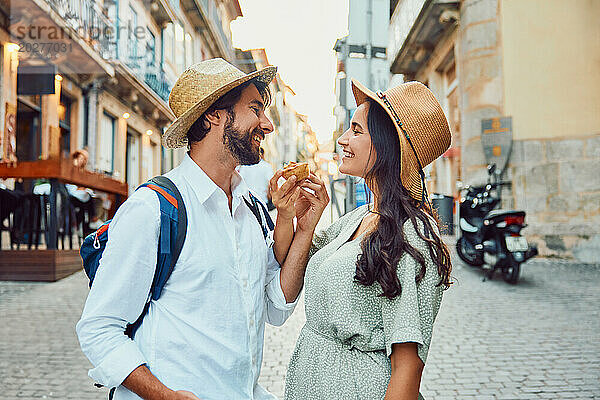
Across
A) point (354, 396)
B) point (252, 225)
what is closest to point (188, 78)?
point (252, 225)

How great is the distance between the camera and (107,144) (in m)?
19.0

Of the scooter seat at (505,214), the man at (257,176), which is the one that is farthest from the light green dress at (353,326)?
the scooter seat at (505,214)

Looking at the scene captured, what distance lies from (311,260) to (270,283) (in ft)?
0.75

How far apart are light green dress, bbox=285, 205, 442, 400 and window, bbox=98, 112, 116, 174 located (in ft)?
56.5

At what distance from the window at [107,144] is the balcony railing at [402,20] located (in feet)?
31.8

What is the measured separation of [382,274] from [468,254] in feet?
24.9

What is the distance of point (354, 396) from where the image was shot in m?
1.77

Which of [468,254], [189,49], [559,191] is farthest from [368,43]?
[189,49]

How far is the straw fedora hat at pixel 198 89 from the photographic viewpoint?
2027 mm

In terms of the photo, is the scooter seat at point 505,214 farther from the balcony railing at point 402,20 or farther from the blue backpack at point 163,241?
the blue backpack at point 163,241

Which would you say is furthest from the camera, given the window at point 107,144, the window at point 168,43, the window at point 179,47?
the window at point 179,47

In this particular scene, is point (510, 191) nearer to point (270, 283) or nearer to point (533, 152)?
point (533, 152)

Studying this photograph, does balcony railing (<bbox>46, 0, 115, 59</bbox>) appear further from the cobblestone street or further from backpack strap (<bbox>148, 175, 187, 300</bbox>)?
backpack strap (<bbox>148, 175, 187, 300</bbox>)

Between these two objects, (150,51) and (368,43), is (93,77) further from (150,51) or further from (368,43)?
(368,43)
